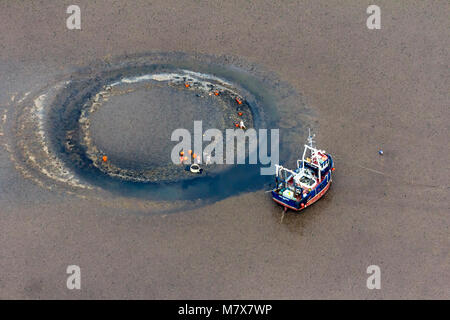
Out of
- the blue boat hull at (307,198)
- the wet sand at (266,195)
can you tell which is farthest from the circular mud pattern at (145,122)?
the blue boat hull at (307,198)

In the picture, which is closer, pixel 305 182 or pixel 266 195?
pixel 305 182

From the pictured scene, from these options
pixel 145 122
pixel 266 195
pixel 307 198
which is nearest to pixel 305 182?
pixel 307 198

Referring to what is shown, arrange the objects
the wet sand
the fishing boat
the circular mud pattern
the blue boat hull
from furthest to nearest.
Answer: the circular mud pattern → the fishing boat → the blue boat hull → the wet sand

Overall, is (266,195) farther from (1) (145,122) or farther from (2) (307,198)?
(1) (145,122)

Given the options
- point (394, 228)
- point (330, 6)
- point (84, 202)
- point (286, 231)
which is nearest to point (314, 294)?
point (286, 231)

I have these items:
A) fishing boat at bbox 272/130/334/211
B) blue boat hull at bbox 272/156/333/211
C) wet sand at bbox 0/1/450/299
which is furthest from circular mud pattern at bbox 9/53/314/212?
blue boat hull at bbox 272/156/333/211

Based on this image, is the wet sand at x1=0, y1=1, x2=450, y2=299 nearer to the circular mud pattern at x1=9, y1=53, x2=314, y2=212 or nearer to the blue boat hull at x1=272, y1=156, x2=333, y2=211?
the blue boat hull at x1=272, y1=156, x2=333, y2=211
